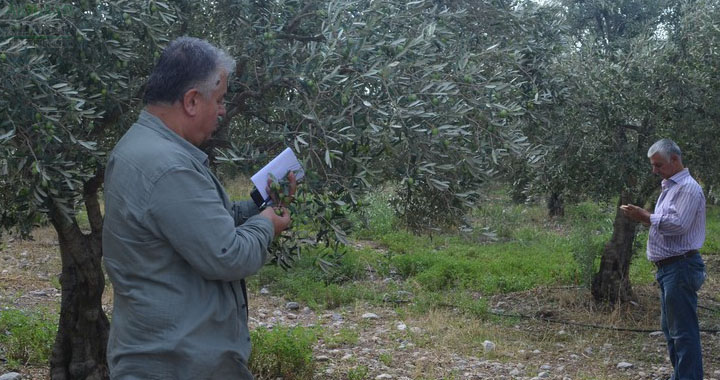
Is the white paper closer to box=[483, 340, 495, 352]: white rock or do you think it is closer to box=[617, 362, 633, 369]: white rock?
box=[483, 340, 495, 352]: white rock

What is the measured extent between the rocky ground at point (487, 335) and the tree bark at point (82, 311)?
2.68 ft

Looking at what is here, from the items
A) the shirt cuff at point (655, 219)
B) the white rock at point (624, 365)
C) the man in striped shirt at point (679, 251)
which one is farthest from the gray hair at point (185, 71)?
the white rock at point (624, 365)

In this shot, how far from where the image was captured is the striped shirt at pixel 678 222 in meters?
6.56

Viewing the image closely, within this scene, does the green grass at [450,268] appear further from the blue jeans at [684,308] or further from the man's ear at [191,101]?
the man's ear at [191,101]

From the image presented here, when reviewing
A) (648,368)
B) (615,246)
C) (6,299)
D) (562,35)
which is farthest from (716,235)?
(6,299)

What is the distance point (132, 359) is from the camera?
283 cm

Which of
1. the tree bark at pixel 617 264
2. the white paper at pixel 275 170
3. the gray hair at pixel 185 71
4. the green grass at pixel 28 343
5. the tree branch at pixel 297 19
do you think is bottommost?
the green grass at pixel 28 343

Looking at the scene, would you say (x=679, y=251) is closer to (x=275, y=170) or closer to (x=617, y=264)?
(x=617, y=264)

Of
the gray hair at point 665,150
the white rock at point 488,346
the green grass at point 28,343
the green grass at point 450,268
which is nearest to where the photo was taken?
the gray hair at point 665,150

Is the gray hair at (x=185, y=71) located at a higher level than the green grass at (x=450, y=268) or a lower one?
higher

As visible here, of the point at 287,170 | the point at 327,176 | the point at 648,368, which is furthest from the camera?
the point at 648,368

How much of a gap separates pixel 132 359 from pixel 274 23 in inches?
125

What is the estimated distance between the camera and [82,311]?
638 centimetres

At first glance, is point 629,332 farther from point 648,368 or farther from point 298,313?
point 298,313
